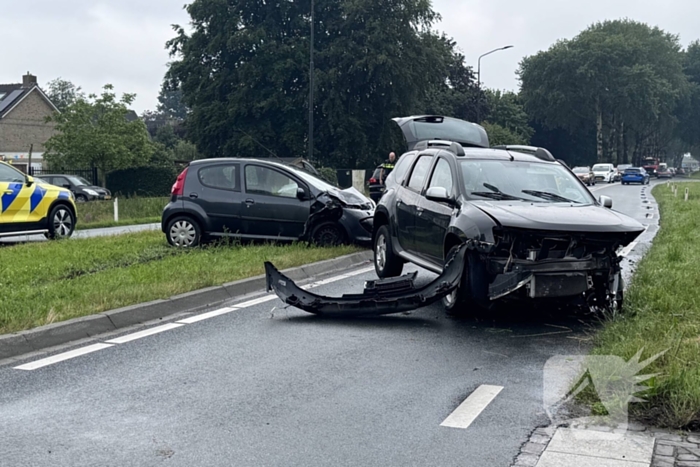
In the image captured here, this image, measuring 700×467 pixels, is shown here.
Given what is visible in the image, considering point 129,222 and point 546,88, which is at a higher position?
point 546,88

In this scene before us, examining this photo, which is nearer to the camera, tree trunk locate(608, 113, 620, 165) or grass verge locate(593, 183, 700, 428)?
grass verge locate(593, 183, 700, 428)

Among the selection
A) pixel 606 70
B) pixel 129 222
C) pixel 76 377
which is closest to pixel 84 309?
pixel 76 377

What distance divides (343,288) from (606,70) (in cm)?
7774

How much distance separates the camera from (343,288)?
1084 centimetres

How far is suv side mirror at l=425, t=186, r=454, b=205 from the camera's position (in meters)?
9.01

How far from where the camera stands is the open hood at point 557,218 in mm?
7754

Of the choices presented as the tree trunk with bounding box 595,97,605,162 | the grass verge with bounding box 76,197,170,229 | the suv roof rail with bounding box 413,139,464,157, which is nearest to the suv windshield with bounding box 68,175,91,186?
the grass verge with bounding box 76,197,170,229

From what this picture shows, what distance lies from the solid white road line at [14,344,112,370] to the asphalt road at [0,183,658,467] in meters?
0.08

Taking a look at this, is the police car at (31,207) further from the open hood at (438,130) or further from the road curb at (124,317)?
the road curb at (124,317)

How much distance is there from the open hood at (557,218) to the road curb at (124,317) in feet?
10.3

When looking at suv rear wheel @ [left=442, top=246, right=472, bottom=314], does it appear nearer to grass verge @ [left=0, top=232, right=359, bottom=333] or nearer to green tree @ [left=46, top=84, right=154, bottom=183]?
grass verge @ [left=0, top=232, right=359, bottom=333]

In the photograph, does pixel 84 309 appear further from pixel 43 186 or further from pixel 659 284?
pixel 43 186

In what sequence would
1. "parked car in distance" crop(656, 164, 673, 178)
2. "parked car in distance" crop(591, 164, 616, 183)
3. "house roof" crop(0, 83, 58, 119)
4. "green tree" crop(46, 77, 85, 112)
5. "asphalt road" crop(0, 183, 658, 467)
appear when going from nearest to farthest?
"asphalt road" crop(0, 183, 658, 467)
"parked car in distance" crop(591, 164, 616, 183)
"house roof" crop(0, 83, 58, 119)
"parked car in distance" crop(656, 164, 673, 178)
"green tree" crop(46, 77, 85, 112)

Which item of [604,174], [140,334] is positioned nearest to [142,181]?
[140,334]
